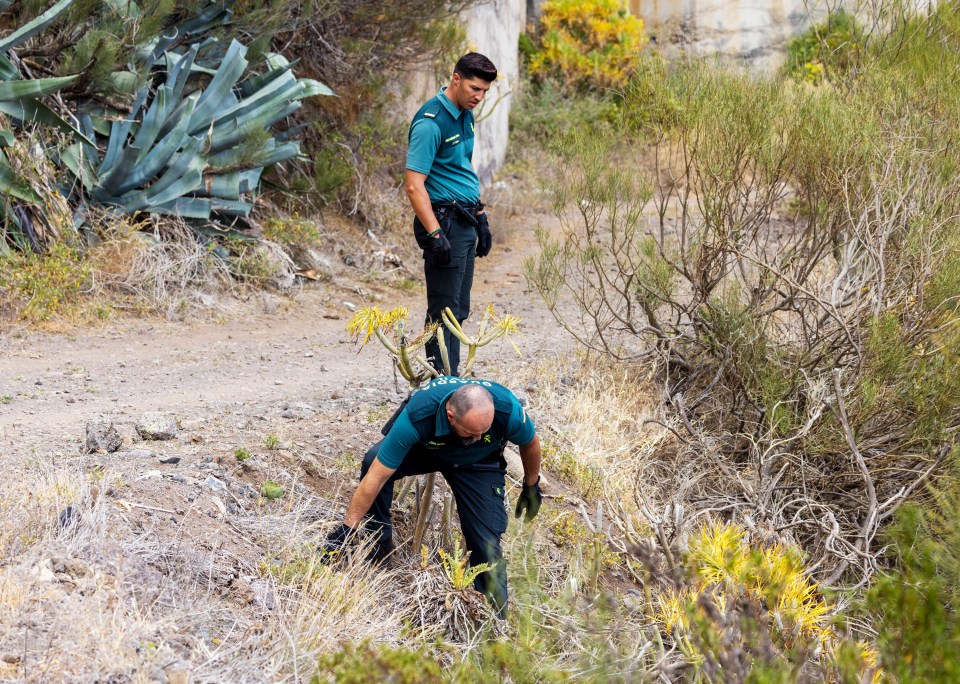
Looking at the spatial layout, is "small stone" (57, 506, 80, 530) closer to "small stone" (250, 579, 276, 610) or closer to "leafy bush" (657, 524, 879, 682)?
"small stone" (250, 579, 276, 610)

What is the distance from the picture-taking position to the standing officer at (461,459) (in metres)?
4.03

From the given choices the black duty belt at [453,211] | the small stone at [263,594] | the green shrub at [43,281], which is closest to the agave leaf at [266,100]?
the green shrub at [43,281]

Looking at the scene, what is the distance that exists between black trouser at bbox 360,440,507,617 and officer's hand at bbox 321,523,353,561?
12cm

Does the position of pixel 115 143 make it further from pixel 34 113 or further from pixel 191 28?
pixel 191 28

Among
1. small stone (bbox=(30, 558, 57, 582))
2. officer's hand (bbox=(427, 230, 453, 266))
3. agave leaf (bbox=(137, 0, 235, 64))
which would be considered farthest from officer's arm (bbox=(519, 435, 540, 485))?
agave leaf (bbox=(137, 0, 235, 64))

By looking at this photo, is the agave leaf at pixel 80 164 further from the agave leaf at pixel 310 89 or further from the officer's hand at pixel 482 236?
the officer's hand at pixel 482 236

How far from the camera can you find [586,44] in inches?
575

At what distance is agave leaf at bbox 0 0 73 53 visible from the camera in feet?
22.0

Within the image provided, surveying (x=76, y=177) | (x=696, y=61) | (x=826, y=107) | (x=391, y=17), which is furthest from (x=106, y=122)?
(x=826, y=107)

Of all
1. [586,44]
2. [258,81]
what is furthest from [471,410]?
[586,44]

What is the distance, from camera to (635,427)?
6.42 m

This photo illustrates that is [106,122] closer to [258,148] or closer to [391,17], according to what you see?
[258,148]

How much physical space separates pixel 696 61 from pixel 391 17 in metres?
4.35

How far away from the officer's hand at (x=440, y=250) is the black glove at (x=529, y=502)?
1.14m
